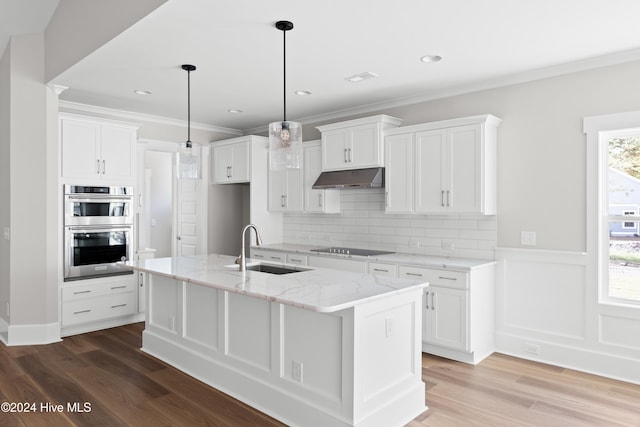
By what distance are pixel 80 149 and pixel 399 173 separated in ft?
11.4

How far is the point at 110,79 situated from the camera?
412cm

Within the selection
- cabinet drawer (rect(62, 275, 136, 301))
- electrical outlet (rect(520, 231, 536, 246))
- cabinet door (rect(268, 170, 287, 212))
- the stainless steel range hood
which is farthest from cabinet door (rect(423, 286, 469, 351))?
cabinet drawer (rect(62, 275, 136, 301))

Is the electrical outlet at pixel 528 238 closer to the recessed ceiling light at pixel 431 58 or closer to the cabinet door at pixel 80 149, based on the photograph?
the recessed ceiling light at pixel 431 58

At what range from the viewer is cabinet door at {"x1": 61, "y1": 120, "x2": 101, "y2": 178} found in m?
4.57

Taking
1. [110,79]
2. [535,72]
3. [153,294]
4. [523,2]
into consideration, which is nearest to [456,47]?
[523,2]

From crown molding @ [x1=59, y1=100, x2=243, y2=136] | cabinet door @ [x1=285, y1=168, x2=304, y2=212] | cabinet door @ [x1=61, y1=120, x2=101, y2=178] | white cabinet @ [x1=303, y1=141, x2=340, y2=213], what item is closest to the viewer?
cabinet door @ [x1=61, y1=120, x2=101, y2=178]

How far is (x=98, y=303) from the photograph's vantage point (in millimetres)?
4840

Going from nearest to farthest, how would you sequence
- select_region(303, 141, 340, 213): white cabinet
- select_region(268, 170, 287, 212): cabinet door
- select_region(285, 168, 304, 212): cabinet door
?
select_region(303, 141, 340, 213): white cabinet < select_region(285, 168, 304, 212): cabinet door < select_region(268, 170, 287, 212): cabinet door

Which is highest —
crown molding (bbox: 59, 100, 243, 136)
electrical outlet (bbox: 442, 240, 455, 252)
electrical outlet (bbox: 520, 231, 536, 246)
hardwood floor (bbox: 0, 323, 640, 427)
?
crown molding (bbox: 59, 100, 243, 136)

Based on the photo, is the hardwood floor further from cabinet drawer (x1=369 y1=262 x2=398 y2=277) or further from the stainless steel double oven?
the stainless steel double oven

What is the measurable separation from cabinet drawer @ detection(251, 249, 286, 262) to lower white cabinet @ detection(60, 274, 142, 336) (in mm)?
1515

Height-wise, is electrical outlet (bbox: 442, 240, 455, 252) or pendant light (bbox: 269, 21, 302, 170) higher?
pendant light (bbox: 269, 21, 302, 170)

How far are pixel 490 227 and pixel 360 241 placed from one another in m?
1.62

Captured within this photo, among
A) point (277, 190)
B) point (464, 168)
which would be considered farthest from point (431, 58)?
point (277, 190)
